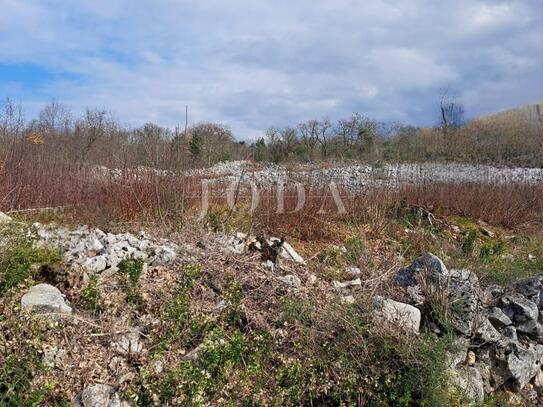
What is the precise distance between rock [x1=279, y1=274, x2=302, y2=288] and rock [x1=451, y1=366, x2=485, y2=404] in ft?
4.34

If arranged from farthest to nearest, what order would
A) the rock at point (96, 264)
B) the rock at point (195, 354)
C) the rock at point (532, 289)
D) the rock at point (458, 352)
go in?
the rock at point (532, 289), the rock at point (96, 264), the rock at point (458, 352), the rock at point (195, 354)


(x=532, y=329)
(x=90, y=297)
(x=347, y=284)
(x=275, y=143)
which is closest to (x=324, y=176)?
(x=347, y=284)

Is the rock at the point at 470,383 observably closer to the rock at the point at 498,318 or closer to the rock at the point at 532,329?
the rock at the point at 498,318

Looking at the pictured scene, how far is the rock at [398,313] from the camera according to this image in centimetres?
347

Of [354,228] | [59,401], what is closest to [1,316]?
[59,401]

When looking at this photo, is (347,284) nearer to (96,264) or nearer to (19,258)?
(96,264)

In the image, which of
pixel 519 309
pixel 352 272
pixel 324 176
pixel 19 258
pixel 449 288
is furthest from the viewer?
pixel 324 176

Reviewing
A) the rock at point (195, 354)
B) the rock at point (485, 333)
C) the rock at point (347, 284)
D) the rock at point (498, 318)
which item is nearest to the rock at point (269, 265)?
the rock at point (347, 284)

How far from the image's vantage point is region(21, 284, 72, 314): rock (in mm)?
3278

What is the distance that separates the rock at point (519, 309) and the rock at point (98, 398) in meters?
3.14

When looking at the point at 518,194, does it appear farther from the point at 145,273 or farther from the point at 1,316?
the point at 1,316

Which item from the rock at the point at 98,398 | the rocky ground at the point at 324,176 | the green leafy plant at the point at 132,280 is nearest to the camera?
the rock at the point at 98,398

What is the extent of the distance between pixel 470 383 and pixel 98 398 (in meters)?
2.40

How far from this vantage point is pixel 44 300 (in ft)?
11.0
